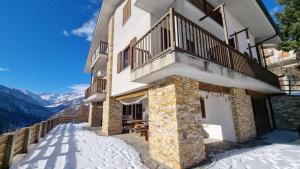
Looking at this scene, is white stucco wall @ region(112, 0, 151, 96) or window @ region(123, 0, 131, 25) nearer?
white stucco wall @ region(112, 0, 151, 96)

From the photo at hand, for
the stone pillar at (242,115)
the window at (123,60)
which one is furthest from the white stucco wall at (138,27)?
the stone pillar at (242,115)

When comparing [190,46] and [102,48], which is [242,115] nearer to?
[190,46]

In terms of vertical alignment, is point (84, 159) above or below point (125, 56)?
below

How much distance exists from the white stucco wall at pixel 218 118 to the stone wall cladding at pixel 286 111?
688 centimetres

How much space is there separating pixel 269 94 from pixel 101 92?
577 inches

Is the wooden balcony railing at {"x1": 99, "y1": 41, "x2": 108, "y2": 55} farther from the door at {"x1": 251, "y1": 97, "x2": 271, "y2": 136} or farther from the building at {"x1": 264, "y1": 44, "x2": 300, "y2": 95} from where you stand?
the building at {"x1": 264, "y1": 44, "x2": 300, "y2": 95}

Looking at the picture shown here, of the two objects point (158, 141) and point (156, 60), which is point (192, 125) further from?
point (156, 60)

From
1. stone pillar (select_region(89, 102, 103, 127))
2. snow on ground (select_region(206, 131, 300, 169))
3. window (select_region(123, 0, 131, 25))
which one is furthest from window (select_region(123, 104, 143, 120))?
snow on ground (select_region(206, 131, 300, 169))

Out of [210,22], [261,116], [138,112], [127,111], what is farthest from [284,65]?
[127,111]

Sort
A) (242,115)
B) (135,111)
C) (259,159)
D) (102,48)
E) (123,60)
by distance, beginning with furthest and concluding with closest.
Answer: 1. (135,111)
2. (102,48)
3. (123,60)
4. (242,115)
5. (259,159)

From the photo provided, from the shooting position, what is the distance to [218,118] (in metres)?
8.88

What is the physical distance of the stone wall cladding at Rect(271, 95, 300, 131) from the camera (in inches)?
436

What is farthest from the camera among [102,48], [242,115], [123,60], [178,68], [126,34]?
[102,48]

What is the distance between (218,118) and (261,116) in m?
4.45
